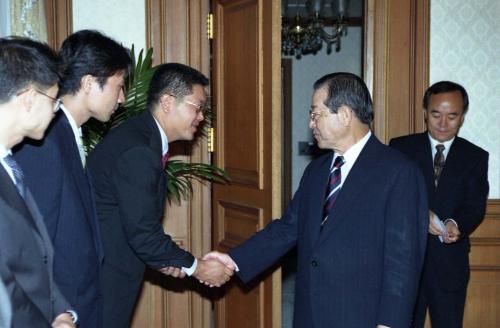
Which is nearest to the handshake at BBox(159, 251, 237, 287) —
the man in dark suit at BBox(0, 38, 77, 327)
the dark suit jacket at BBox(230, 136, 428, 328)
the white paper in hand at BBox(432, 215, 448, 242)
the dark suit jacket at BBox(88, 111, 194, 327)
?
the dark suit jacket at BBox(88, 111, 194, 327)

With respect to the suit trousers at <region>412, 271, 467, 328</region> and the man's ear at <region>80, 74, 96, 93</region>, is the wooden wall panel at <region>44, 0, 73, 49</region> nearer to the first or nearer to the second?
the man's ear at <region>80, 74, 96, 93</region>

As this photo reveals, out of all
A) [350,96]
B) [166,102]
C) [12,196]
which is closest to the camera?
[12,196]

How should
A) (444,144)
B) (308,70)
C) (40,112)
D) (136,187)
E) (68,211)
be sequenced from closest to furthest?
(40,112), (68,211), (136,187), (444,144), (308,70)

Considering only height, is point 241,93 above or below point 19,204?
above

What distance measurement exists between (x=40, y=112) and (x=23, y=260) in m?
0.42

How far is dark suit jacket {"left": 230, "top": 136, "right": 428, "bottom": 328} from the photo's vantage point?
226cm

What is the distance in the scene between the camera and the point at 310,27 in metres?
7.27

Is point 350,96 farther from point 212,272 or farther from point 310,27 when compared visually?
point 310,27

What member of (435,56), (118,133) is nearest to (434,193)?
(435,56)

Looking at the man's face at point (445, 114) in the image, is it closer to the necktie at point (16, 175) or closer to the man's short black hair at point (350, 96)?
the man's short black hair at point (350, 96)

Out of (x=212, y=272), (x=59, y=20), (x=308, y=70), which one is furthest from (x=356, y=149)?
(x=308, y=70)

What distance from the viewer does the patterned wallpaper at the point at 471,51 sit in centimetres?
409

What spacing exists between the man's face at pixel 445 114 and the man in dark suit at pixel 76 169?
1.82 metres

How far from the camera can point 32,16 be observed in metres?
3.19
